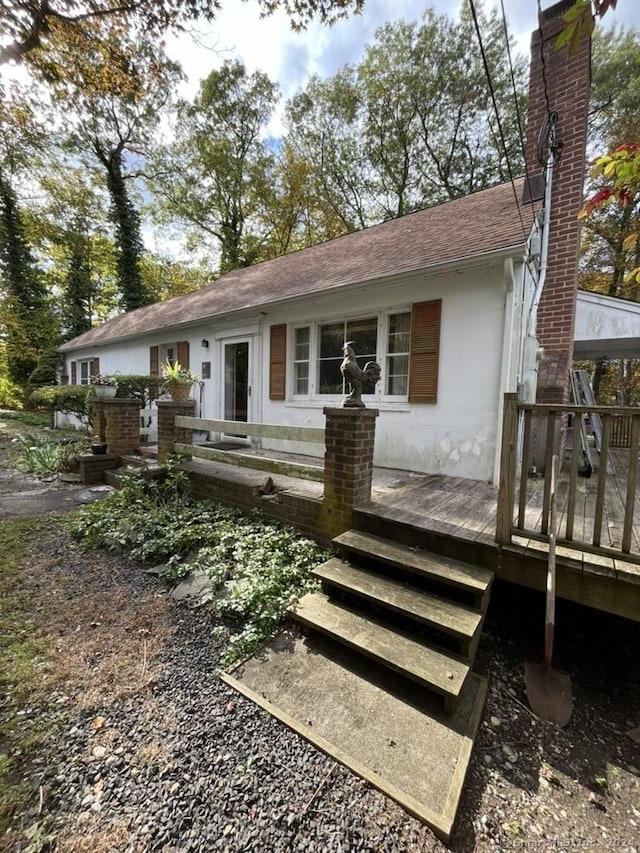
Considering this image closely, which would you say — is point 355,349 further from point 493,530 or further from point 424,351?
point 493,530

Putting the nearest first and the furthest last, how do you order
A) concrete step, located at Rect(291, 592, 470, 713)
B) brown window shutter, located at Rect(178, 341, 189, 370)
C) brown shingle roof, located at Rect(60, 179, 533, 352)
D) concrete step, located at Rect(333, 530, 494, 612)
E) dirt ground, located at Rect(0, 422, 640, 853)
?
dirt ground, located at Rect(0, 422, 640, 853) < concrete step, located at Rect(291, 592, 470, 713) < concrete step, located at Rect(333, 530, 494, 612) < brown shingle roof, located at Rect(60, 179, 533, 352) < brown window shutter, located at Rect(178, 341, 189, 370)

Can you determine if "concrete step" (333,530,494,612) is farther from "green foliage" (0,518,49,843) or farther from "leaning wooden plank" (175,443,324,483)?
"green foliage" (0,518,49,843)

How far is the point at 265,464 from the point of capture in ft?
13.0

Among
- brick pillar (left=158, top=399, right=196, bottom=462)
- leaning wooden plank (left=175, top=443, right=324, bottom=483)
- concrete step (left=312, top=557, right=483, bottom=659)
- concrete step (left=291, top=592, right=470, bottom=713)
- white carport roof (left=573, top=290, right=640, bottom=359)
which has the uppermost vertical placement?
white carport roof (left=573, top=290, right=640, bottom=359)

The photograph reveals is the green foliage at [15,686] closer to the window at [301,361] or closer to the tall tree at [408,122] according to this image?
the window at [301,361]

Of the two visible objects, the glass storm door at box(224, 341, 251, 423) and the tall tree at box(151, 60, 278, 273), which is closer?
the glass storm door at box(224, 341, 251, 423)

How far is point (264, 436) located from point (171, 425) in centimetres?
220

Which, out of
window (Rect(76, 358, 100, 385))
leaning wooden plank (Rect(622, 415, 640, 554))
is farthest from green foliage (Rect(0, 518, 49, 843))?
window (Rect(76, 358, 100, 385))

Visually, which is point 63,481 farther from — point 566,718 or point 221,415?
point 566,718

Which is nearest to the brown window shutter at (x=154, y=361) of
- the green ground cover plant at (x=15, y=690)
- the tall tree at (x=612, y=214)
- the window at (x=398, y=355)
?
the window at (x=398, y=355)

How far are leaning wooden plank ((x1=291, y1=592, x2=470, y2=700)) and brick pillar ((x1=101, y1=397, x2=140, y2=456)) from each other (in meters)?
5.17

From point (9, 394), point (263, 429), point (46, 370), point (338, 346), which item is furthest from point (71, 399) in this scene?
point (9, 394)

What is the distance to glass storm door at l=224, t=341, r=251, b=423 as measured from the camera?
24.5 feet

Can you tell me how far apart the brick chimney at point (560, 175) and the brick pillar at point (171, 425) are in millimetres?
5057
